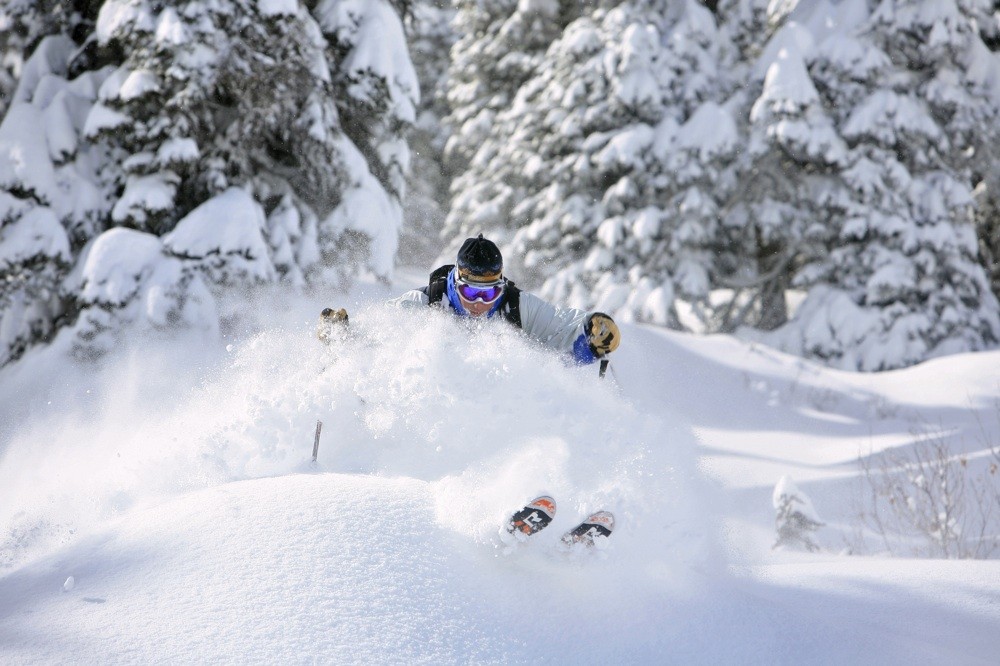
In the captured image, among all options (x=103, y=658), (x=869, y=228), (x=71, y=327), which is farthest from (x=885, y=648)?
(x=869, y=228)

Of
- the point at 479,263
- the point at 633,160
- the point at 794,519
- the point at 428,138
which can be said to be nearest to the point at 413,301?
the point at 479,263

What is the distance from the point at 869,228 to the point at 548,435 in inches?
403

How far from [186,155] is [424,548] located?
6942 mm

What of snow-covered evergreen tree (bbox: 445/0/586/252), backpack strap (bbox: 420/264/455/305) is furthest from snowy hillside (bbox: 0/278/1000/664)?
snow-covered evergreen tree (bbox: 445/0/586/252)

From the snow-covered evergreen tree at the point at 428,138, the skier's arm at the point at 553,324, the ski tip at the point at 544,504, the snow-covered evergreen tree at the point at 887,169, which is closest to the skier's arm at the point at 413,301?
the skier's arm at the point at 553,324

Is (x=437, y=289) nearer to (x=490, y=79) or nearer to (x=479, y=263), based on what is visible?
(x=479, y=263)

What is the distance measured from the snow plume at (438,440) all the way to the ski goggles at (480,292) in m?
0.19

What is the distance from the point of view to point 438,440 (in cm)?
462

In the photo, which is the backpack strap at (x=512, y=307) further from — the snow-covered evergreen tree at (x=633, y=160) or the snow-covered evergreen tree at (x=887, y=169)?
the snow-covered evergreen tree at (x=887, y=169)

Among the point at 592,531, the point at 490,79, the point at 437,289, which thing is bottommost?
the point at 592,531

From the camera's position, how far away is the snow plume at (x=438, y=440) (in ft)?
12.7

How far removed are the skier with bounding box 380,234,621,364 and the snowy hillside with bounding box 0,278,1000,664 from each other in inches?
8.6

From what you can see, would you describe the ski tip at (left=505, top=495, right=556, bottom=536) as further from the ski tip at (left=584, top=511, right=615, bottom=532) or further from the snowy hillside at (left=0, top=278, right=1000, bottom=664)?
the ski tip at (left=584, top=511, right=615, bottom=532)

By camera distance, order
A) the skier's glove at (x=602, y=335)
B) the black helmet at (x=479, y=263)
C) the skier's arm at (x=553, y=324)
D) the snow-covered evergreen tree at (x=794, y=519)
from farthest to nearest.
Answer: the snow-covered evergreen tree at (x=794, y=519), the skier's arm at (x=553, y=324), the black helmet at (x=479, y=263), the skier's glove at (x=602, y=335)
